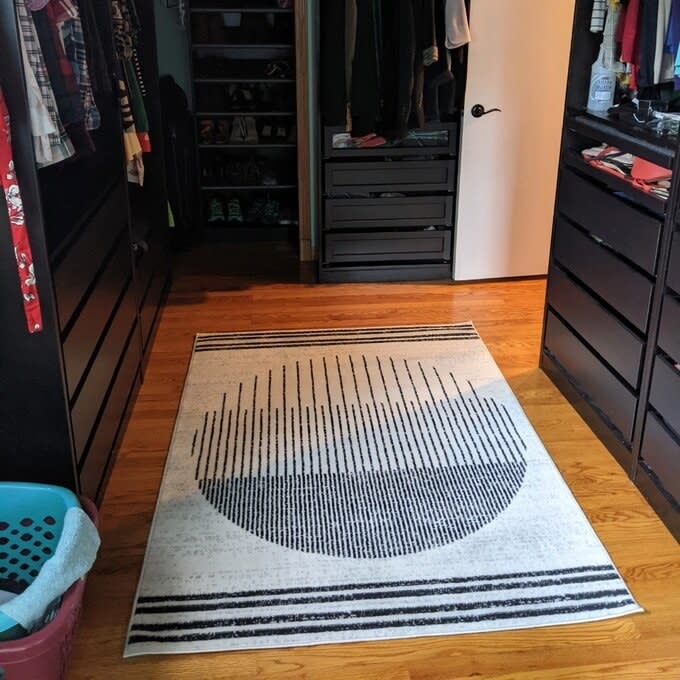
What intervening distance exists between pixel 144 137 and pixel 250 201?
161 centimetres

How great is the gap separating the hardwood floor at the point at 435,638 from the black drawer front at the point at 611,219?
0.67m

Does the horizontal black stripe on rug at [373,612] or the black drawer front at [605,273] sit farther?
the black drawer front at [605,273]

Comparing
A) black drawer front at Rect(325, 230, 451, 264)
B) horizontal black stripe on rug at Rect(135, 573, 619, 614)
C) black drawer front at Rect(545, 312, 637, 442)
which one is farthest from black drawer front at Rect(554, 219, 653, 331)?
black drawer front at Rect(325, 230, 451, 264)

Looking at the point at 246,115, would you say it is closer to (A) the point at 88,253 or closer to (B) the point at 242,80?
(B) the point at 242,80

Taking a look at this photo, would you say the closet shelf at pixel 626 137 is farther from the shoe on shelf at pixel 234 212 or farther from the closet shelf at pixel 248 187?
the shoe on shelf at pixel 234 212

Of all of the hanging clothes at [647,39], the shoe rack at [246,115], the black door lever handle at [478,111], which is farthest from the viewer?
the shoe rack at [246,115]

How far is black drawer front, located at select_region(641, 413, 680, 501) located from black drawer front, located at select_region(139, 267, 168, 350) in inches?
74.8

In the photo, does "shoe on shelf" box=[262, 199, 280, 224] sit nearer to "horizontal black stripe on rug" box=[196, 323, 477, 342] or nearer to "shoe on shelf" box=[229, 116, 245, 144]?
"shoe on shelf" box=[229, 116, 245, 144]

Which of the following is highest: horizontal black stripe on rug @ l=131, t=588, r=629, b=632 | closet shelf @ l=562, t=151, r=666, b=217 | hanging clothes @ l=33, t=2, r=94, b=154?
hanging clothes @ l=33, t=2, r=94, b=154

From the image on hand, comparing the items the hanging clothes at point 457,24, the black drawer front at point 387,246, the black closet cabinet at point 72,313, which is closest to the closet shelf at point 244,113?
the black drawer front at point 387,246

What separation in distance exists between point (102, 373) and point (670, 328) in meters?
1.65

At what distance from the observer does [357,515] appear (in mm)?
2242

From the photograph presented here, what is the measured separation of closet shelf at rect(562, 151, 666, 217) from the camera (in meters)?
2.19

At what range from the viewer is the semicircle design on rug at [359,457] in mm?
2199
